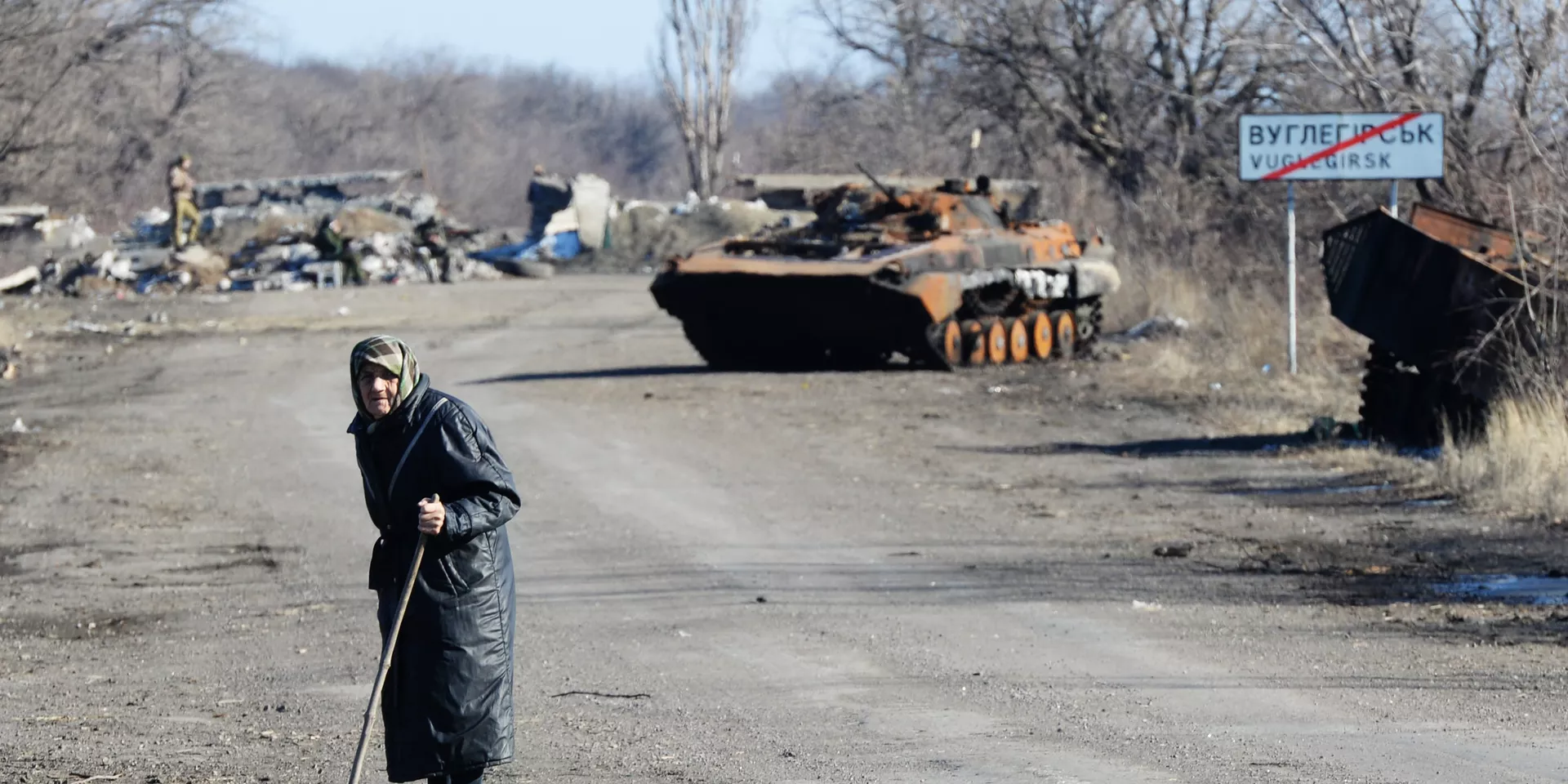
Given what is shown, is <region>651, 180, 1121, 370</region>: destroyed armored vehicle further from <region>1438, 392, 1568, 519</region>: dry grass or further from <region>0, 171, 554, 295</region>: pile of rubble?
<region>0, 171, 554, 295</region>: pile of rubble

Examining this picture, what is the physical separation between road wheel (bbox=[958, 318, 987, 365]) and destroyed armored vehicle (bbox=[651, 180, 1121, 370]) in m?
0.02

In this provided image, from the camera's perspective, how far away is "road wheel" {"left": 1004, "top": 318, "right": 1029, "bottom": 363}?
854 inches

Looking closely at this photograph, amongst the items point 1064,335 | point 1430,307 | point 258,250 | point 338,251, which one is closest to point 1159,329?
point 1064,335

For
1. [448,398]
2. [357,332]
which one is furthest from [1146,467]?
[357,332]

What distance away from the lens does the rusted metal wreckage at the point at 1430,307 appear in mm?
13086

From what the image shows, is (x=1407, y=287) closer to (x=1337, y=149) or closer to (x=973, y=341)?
(x=1337, y=149)

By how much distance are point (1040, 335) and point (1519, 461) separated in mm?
10387

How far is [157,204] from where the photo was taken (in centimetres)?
6262

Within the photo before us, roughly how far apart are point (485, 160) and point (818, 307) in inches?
2923

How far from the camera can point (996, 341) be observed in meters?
21.3

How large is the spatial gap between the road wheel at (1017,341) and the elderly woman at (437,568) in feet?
55.2

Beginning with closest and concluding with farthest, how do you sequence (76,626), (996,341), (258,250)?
1. (76,626)
2. (996,341)
3. (258,250)

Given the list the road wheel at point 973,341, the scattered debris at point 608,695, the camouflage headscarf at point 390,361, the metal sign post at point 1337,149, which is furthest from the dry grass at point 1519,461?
the road wheel at point 973,341

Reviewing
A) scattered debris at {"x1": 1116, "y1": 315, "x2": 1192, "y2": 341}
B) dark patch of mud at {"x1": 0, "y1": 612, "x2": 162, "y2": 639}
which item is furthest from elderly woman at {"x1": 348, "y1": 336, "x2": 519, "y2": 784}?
Result: scattered debris at {"x1": 1116, "y1": 315, "x2": 1192, "y2": 341}
